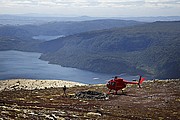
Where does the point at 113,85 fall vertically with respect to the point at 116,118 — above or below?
above

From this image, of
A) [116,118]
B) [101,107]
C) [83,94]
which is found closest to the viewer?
[116,118]

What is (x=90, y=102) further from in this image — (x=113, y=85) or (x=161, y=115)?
(x=161, y=115)

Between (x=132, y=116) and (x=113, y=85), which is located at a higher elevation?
(x=113, y=85)

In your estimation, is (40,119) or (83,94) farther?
(83,94)

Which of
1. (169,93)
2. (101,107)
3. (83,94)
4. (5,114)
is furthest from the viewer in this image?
(169,93)

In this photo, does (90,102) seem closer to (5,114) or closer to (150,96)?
(150,96)

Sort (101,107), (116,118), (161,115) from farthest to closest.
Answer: (101,107) → (161,115) → (116,118)

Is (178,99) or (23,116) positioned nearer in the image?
(23,116)

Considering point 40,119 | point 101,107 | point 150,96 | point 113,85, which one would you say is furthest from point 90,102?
point 40,119

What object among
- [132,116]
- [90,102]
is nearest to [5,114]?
[132,116]
